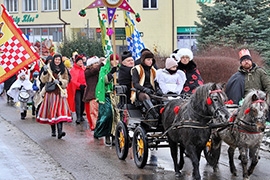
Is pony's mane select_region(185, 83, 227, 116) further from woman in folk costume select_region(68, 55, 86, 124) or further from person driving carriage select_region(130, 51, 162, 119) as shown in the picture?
woman in folk costume select_region(68, 55, 86, 124)

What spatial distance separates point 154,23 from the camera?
47750mm

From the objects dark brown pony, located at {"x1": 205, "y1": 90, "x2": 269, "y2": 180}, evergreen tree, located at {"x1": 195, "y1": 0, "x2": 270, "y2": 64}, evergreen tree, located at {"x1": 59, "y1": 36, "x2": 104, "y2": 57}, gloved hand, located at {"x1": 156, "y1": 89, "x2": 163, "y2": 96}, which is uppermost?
evergreen tree, located at {"x1": 195, "y1": 0, "x2": 270, "y2": 64}

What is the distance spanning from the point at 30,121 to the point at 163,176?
884 centimetres

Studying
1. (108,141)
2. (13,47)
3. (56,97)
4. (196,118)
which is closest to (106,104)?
(108,141)

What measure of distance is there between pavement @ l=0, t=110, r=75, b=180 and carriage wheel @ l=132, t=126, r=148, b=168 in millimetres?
1222

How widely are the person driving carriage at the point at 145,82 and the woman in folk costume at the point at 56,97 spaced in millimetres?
3678

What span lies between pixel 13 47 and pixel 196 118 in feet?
20.7

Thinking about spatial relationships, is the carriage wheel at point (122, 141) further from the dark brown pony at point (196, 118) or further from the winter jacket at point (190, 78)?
the dark brown pony at point (196, 118)

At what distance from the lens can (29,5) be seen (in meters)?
58.7

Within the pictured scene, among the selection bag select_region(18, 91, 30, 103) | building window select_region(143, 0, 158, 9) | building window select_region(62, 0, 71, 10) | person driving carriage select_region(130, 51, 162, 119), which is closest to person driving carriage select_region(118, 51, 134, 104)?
person driving carriage select_region(130, 51, 162, 119)

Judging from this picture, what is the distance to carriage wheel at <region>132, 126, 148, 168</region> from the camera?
1034 centimetres

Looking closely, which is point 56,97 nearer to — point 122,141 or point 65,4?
point 122,141

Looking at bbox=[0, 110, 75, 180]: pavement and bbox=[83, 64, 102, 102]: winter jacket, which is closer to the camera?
bbox=[0, 110, 75, 180]: pavement

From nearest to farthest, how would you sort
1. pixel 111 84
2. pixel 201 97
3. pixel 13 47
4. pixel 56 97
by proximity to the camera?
pixel 201 97, pixel 111 84, pixel 13 47, pixel 56 97
